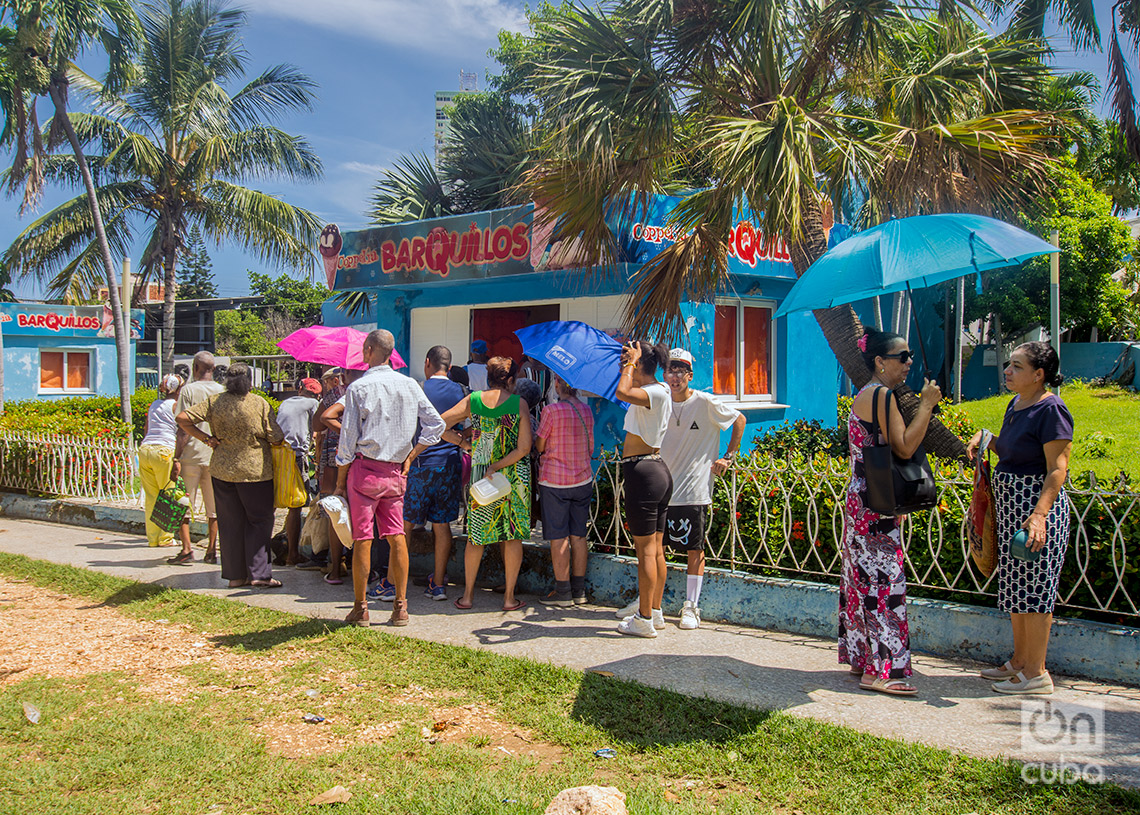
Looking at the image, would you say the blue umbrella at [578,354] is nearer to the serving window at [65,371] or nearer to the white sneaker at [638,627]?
the white sneaker at [638,627]

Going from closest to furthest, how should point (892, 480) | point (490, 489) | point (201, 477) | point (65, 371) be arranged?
1. point (892, 480)
2. point (490, 489)
3. point (201, 477)
4. point (65, 371)

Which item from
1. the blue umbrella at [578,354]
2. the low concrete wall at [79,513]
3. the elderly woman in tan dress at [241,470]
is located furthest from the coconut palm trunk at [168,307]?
the blue umbrella at [578,354]

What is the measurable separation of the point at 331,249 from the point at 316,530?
20.0 feet

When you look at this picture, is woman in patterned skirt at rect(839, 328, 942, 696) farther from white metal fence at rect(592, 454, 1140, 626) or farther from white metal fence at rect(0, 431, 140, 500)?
white metal fence at rect(0, 431, 140, 500)

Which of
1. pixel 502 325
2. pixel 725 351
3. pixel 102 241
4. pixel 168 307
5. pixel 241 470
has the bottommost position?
pixel 241 470

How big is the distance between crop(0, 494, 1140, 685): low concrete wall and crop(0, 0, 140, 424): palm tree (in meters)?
11.5

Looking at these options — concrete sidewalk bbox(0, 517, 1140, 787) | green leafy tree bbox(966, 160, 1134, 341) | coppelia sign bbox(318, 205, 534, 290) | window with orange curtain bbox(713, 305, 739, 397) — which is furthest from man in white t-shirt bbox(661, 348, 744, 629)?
green leafy tree bbox(966, 160, 1134, 341)

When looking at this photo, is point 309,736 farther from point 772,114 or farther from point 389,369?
point 772,114

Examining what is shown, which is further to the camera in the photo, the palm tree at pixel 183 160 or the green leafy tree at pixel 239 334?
the green leafy tree at pixel 239 334

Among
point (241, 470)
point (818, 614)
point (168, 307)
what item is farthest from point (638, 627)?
point (168, 307)

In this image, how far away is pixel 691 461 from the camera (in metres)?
5.92

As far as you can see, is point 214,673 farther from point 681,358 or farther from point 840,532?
point 840,532

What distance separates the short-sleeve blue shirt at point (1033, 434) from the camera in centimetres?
434

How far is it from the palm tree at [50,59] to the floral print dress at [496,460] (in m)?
11.8
